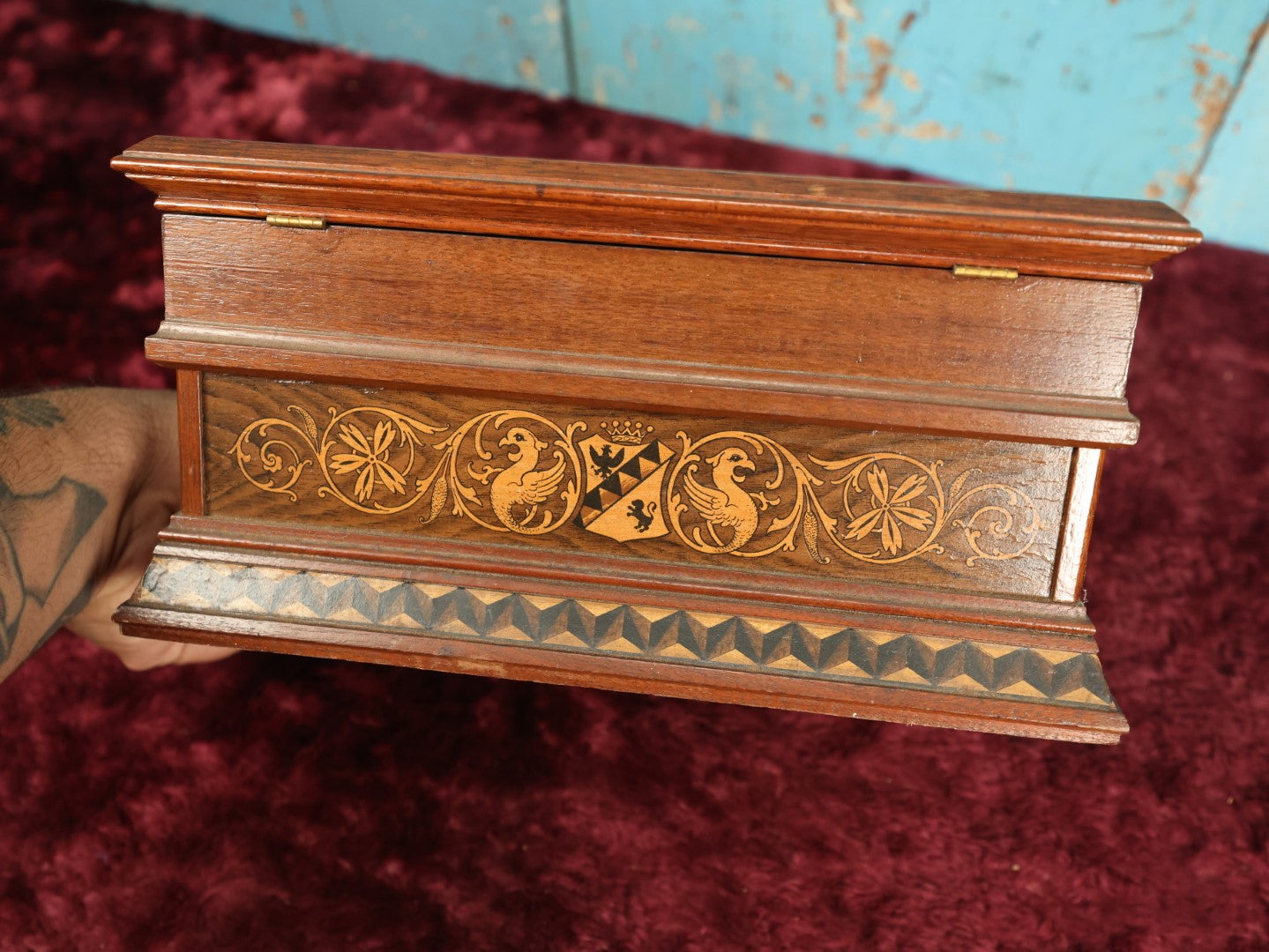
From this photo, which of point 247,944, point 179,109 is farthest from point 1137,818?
point 179,109

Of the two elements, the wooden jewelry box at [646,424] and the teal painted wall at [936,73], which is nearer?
the wooden jewelry box at [646,424]

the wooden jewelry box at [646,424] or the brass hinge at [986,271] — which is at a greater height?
the brass hinge at [986,271]

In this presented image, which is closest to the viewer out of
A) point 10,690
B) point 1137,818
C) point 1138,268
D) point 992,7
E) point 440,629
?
point 1138,268

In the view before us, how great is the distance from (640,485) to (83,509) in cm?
65

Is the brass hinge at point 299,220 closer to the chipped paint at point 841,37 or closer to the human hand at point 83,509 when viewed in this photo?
the human hand at point 83,509

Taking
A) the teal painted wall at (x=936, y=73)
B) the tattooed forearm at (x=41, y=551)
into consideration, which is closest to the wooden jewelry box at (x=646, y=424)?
the tattooed forearm at (x=41, y=551)

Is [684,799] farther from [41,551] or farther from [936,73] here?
[936,73]

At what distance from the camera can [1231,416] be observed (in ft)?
5.50

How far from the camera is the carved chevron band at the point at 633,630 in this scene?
107 cm

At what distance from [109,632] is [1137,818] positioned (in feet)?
4.34

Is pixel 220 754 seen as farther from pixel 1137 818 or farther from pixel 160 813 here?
pixel 1137 818

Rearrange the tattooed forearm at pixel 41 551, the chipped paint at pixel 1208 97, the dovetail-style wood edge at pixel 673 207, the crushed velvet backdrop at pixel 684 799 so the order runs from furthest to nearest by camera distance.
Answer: the chipped paint at pixel 1208 97
the crushed velvet backdrop at pixel 684 799
the tattooed forearm at pixel 41 551
the dovetail-style wood edge at pixel 673 207

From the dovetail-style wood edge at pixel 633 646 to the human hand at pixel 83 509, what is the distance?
4.4 inches

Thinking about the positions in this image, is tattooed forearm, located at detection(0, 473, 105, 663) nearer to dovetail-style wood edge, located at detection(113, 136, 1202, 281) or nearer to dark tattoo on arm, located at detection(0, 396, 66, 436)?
dark tattoo on arm, located at detection(0, 396, 66, 436)
